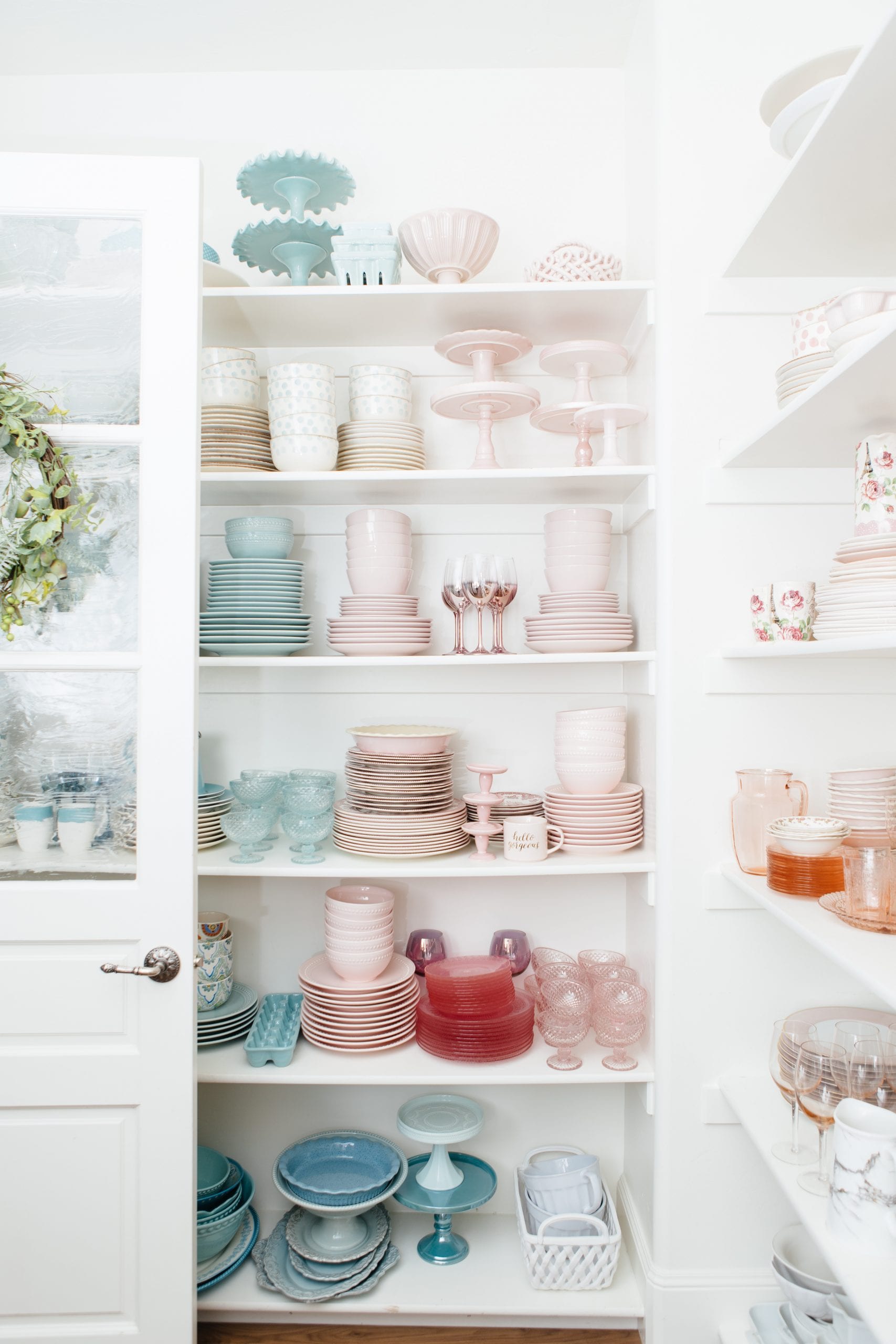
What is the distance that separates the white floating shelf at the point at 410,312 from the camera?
1847mm

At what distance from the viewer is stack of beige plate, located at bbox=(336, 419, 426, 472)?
1933mm

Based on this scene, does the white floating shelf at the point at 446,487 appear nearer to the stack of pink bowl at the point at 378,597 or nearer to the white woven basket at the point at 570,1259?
the stack of pink bowl at the point at 378,597

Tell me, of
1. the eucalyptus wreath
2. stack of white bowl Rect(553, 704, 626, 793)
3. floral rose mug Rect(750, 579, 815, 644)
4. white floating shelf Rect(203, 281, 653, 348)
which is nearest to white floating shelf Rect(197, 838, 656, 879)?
stack of white bowl Rect(553, 704, 626, 793)

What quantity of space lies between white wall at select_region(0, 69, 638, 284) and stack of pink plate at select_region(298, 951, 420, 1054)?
5.60ft

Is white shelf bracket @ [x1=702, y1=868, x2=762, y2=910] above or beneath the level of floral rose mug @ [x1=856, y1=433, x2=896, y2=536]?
beneath

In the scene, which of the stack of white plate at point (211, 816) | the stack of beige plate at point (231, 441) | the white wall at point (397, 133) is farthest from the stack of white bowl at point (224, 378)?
the stack of white plate at point (211, 816)

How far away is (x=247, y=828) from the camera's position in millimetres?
1893

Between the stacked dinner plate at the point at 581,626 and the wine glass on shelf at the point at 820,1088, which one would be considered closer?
the wine glass on shelf at the point at 820,1088

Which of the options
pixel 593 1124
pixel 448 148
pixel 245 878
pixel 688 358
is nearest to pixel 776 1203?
pixel 593 1124

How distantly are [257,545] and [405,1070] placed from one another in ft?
3.85

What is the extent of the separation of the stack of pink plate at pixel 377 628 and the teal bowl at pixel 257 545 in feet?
0.65

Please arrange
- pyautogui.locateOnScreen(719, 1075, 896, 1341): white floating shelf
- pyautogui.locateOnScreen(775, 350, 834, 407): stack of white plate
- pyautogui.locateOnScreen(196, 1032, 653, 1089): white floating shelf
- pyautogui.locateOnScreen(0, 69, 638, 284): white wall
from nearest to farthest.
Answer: pyautogui.locateOnScreen(719, 1075, 896, 1341): white floating shelf
pyautogui.locateOnScreen(775, 350, 834, 407): stack of white plate
pyautogui.locateOnScreen(196, 1032, 653, 1089): white floating shelf
pyautogui.locateOnScreen(0, 69, 638, 284): white wall

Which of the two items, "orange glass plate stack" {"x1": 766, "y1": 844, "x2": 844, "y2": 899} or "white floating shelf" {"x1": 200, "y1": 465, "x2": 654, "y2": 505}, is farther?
"white floating shelf" {"x1": 200, "y1": 465, "x2": 654, "y2": 505}

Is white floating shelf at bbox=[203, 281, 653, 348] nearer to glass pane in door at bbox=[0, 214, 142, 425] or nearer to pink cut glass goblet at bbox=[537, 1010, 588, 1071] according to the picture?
glass pane in door at bbox=[0, 214, 142, 425]
